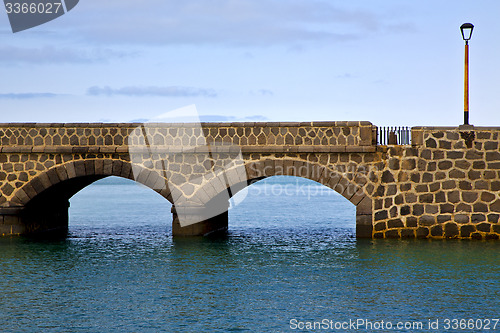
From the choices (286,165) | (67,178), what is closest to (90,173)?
(67,178)

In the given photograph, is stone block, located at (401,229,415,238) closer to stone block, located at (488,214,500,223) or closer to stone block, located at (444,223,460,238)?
stone block, located at (444,223,460,238)

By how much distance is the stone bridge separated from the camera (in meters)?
20.2

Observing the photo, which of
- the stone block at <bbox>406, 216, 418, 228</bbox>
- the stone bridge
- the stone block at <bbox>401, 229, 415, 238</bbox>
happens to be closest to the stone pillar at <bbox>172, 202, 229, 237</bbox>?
the stone bridge

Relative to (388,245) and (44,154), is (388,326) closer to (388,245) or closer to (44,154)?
(388,245)

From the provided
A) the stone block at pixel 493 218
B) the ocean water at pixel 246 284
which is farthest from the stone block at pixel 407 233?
the stone block at pixel 493 218

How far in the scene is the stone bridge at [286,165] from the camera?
20.2 meters

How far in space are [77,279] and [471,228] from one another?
11.4 m

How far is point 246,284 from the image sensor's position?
14.8 metres

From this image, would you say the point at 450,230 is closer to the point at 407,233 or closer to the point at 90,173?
the point at 407,233

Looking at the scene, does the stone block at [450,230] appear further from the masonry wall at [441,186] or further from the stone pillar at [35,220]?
the stone pillar at [35,220]

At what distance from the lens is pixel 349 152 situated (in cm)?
2022

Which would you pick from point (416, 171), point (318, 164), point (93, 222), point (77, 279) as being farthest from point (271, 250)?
point (93, 222)

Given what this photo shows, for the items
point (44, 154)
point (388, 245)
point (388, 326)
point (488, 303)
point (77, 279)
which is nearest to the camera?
point (388, 326)

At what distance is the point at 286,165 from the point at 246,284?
633 centimetres
